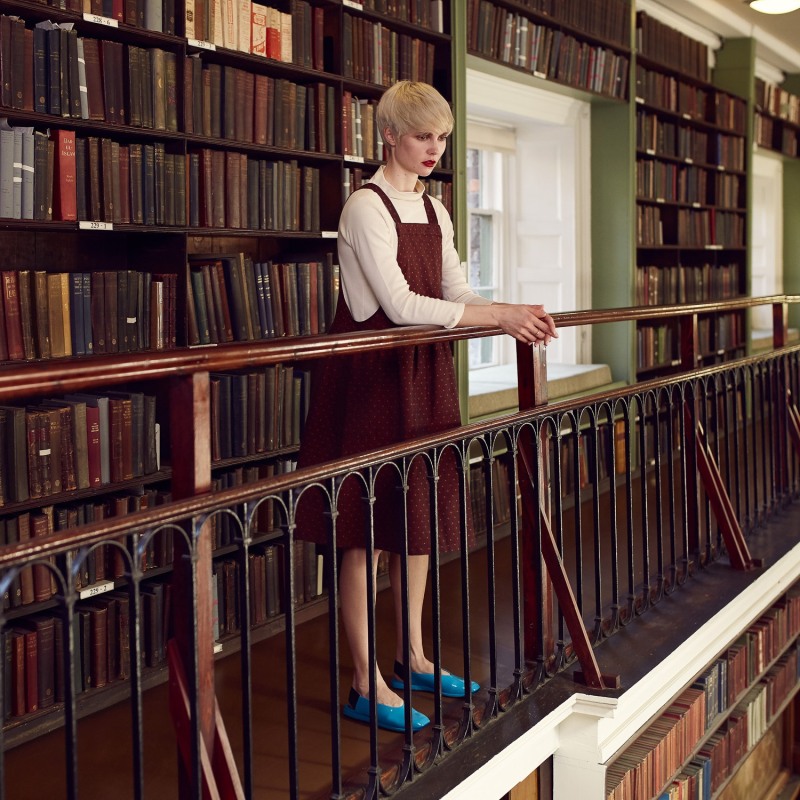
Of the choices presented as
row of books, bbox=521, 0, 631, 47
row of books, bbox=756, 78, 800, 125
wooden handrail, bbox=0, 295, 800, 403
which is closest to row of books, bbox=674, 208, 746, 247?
row of books, bbox=756, 78, 800, 125

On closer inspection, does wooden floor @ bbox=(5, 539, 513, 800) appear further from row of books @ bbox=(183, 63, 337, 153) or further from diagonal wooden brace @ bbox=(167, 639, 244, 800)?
row of books @ bbox=(183, 63, 337, 153)

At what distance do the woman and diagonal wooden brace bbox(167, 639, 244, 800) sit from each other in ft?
1.85

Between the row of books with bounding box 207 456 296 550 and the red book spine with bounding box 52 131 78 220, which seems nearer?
the red book spine with bounding box 52 131 78 220

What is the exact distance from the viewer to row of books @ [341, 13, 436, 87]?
12.5ft

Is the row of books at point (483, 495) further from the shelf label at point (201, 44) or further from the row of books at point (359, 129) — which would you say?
the shelf label at point (201, 44)

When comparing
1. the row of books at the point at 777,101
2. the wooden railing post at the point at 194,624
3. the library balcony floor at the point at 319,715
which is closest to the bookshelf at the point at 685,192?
the row of books at the point at 777,101

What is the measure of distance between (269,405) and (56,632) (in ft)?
3.30

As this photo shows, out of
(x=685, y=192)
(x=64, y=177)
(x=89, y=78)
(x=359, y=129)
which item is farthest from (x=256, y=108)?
(x=685, y=192)

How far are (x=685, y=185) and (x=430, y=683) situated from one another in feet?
17.0

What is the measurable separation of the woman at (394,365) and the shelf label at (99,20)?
1.02 m

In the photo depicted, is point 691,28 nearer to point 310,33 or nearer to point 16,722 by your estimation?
point 310,33

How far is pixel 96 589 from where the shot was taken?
289cm

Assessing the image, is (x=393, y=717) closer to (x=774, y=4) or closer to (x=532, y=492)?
(x=532, y=492)

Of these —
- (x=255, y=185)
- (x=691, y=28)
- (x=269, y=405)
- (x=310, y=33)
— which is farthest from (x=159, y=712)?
(x=691, y=28)
